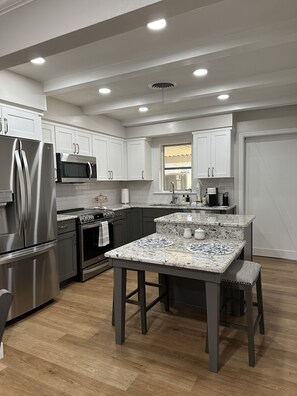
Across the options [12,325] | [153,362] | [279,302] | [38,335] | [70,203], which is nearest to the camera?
[153,362]

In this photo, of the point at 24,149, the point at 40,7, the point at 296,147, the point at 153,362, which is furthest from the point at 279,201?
the point at 40,7

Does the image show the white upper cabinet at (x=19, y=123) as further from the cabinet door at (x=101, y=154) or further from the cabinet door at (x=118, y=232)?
the cabinet door at (x=118, y=232)

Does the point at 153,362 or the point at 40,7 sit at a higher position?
the point at 40,7

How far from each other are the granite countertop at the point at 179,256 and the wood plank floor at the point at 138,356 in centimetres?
80

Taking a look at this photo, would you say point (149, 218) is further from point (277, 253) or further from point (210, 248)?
point (210, 248)

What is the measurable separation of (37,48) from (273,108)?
4.05 m

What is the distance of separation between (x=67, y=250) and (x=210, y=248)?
2146mm

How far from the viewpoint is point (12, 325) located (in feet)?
9.29

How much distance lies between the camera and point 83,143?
466 cm

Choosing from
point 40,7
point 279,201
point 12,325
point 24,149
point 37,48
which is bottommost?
point 12,325

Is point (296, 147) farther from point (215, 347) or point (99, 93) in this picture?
point (215, 347)

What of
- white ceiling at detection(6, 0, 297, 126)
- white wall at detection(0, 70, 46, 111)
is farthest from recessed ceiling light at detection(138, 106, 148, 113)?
white wall at detection(0, 70, 46, 111)

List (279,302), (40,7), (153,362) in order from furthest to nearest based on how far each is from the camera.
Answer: (279,302)
(153,362)
(40,7)

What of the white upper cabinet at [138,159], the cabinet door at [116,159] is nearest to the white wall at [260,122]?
the white upper cabinet at [138,159]
